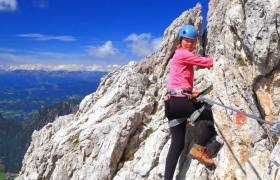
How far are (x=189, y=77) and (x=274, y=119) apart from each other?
4165 mm

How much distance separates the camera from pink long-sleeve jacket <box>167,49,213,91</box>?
16.7 metres

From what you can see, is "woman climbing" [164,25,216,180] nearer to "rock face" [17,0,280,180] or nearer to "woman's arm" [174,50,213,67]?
"woman's arm" [174,50,213,67]

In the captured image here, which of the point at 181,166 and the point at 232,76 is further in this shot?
the point at 181,166

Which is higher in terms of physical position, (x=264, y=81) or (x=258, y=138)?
(x=264, y=81)

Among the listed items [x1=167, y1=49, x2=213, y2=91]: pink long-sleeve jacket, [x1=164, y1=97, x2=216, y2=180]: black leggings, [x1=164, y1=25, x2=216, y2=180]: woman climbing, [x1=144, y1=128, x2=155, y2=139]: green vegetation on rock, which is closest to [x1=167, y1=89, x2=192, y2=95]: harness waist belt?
[x1=164, y1=25, x2=216, y2=180]: woman climbing

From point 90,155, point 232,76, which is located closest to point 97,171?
point 90,155

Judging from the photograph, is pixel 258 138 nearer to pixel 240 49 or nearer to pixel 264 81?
pixel 264 81

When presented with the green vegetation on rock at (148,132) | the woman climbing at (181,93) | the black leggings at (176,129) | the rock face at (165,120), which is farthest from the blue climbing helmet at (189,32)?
the green vegetation on rock at (148,132)

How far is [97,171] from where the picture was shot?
23.4 m

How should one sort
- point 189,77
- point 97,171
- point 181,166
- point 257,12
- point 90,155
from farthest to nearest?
point 90,155, point 97,171, point 181,166, point 189,77, point 257,12

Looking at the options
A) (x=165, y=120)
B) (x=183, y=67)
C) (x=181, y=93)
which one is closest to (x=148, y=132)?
(x=165, y=120)

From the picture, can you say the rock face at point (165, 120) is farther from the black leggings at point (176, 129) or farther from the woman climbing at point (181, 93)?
the black leggings at point (176, 129)

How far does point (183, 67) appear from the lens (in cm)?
1688

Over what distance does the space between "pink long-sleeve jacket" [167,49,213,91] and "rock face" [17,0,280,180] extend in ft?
3.53
